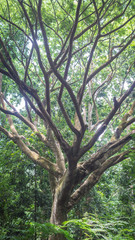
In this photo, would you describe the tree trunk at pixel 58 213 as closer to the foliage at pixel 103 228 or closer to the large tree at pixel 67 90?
the large tree at pixel 67 90

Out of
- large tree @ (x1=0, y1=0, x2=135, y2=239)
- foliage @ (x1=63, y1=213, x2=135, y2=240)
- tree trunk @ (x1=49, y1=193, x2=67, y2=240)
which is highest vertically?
large tree @ (x1=0, y1=0, x2=135, y2=239)

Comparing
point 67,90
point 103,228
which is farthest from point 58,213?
point 67,90

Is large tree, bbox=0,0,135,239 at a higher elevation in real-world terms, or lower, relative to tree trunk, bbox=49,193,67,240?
higher

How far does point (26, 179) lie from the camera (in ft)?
15.4

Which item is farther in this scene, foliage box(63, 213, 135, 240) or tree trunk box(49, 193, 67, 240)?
tree trunk box(49, 193, 67, 240)

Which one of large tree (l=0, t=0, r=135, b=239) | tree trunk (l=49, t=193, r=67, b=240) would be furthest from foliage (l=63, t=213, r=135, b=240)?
tree trunk (l=49, t=193, r=67, b=240)

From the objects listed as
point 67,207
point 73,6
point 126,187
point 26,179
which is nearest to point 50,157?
point 26,179

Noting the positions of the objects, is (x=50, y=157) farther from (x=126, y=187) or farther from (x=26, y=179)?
(x=126, y=187)

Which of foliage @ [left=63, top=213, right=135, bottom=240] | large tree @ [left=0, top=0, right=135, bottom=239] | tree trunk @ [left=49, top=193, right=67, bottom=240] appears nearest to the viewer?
foliage @ [left=63, top=213, right=135, bottom=240]

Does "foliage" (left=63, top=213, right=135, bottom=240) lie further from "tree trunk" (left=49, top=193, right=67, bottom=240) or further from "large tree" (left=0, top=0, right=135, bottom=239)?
"tree trunk" (left=49, top=193, right=67, bottom=240)

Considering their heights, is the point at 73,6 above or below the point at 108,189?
above

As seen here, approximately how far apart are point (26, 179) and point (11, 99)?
608cm

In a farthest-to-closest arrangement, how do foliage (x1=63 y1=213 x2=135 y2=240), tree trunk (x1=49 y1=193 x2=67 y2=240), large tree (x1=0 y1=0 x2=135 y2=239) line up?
1. tree trunk (x1=49 y1=193 x2=67 y2=240)
2. large tree (x1=0 y1=0 x2=135 y2=239)
3. foliage (x1=63 y1=213 x2=135 y2=240)

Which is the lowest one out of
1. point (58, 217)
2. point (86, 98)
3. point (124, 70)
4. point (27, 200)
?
point (58, 217)
